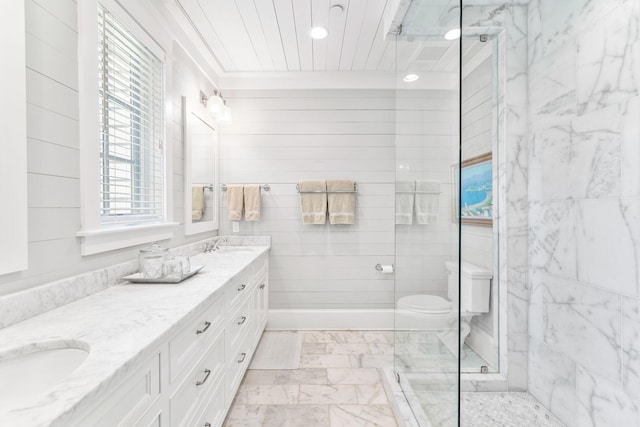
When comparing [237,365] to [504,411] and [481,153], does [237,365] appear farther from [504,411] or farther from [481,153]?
[481,153]

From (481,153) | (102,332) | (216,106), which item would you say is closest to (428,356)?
(481,153)

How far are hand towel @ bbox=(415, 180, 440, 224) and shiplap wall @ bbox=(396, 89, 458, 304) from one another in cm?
3

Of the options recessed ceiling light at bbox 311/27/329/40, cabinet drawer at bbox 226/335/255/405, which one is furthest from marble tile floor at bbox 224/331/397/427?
recessed ceiling light at bbox 311/27/329/40

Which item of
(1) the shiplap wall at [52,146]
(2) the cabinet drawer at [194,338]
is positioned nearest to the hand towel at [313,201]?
(2) the cabinet drawer at [194,338]

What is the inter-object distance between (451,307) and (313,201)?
1.89 meters

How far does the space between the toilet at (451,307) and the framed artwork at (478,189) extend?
1.11 ft

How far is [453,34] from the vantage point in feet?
5.15

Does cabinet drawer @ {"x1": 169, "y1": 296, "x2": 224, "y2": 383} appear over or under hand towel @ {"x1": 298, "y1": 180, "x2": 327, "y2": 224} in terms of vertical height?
under

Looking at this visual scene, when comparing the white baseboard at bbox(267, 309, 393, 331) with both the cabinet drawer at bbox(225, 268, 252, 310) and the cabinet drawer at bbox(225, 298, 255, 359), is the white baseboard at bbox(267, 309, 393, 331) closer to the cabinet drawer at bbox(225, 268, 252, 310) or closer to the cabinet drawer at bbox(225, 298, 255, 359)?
the cabinet drawer at bbox(225, 298, 255, 359)

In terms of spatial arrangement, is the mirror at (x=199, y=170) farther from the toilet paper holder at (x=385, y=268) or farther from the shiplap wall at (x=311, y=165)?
the toilet paper holder at (x=385, y=268)

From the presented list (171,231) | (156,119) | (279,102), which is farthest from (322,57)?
(171,231)

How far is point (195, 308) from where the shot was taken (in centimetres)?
124

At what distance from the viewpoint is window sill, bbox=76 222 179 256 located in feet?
4.73

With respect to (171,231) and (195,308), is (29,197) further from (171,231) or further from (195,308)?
(171,231)
